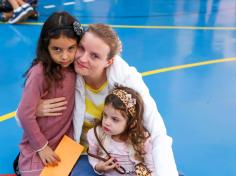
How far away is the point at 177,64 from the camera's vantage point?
3.98 m

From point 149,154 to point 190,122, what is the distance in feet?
3.56

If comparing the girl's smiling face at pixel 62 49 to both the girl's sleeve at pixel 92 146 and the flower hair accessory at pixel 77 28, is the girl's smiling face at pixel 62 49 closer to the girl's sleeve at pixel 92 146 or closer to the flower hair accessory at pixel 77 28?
the flower hair accessory at pixel 77 28

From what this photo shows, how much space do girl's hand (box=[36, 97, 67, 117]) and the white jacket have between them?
10 centimetres

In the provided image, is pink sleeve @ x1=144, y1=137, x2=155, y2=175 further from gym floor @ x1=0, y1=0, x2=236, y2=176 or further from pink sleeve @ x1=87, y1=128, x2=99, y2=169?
gym floor @ x1=0, y1=0, x2=236, y2=176

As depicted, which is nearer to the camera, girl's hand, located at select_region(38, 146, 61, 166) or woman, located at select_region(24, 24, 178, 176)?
woman, located at select_region(24, 24, 178, 176)

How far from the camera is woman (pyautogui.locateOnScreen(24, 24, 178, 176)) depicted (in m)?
1.88

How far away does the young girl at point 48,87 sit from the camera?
73.4 inches

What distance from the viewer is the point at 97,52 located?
1.87 metres

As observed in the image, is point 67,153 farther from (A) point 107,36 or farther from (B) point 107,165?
(A) point 107,36

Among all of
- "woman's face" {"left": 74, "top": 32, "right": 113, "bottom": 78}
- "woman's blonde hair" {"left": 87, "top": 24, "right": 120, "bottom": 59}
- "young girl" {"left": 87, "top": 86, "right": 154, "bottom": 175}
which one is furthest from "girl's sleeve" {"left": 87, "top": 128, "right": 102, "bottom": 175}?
"woman's blonde hair" {"left": 87, "top": 24, "right": 120, "bottom": 59}

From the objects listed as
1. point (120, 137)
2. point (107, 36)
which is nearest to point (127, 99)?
point (120, 137)

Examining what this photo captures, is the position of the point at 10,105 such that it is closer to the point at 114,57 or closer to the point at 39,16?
the point at 114,57

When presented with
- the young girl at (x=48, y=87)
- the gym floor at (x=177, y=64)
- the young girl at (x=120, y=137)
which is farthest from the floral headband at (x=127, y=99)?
the gym floor at (x=177, y=64)

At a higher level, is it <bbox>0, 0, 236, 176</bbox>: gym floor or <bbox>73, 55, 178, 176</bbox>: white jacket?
<bbox>73, 55, 178, 176</bbox>: white jacket
